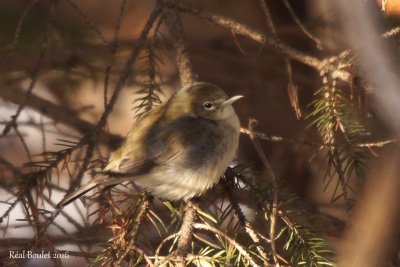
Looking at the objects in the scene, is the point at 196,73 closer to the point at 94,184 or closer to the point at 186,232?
the point at 94,184

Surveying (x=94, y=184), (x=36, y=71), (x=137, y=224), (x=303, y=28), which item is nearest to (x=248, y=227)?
(x=137, y=224)

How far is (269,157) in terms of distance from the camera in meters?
4.39

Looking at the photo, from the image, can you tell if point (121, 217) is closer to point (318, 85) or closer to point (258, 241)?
point (258, 241)

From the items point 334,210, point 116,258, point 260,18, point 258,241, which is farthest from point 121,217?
point 260,18

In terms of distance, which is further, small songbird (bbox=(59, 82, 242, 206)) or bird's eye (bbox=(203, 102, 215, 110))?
bird's eye (bbox=(203, 102, 215, 110))

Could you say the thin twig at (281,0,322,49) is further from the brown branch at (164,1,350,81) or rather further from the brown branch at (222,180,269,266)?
the brown branch at (222,180,269,266)

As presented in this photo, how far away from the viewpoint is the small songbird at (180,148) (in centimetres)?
281

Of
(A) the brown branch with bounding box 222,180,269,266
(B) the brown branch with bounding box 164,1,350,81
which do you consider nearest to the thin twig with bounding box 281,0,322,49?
(B) the brown branch with bounding box 164,1,350,81

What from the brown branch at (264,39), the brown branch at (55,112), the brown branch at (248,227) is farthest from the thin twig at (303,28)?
the brown branch at (55,112)

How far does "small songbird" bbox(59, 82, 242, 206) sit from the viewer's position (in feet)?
9.23

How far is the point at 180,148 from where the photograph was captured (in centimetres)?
290

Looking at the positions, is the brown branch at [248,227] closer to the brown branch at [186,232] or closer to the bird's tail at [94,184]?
the brown branch at [186,232]

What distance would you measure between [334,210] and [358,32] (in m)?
2.24

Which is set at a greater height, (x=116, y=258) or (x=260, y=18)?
(x=260, y=18)
